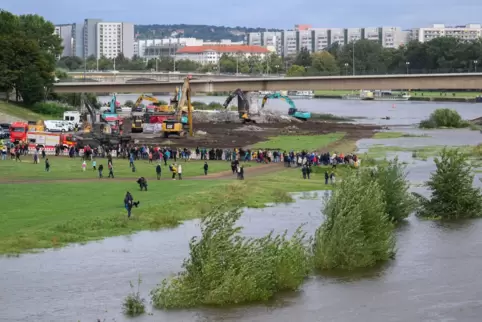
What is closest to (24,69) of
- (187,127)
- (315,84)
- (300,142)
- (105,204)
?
(187,127)

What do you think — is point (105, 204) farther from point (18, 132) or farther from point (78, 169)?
point (18, 132)

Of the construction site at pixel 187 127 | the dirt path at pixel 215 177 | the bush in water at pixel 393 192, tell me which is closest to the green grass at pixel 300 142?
the construction site at pixel 187 127

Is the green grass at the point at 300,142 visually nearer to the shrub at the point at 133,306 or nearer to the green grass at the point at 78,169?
the green grass at the point at 78,169

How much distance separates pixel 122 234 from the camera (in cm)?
4300

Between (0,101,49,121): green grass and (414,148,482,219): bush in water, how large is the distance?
64.8 m

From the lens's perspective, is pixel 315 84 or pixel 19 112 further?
pixel 315 84

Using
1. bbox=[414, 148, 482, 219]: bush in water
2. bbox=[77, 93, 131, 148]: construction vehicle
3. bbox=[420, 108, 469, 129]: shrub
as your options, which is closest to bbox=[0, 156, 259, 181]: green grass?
bbox=[77, 93, 131, 148]: construction vehicle

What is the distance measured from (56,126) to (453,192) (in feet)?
166

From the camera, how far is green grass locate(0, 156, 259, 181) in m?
59.0

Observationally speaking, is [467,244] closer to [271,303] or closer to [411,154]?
[271,303]

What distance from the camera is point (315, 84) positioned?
128000 millimetres

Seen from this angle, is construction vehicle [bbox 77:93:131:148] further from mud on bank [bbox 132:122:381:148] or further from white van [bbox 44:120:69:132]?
mud on bank [bbox 132:122:381:148]

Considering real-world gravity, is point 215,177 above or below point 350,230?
below

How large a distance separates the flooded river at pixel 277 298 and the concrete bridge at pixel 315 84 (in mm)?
74693
